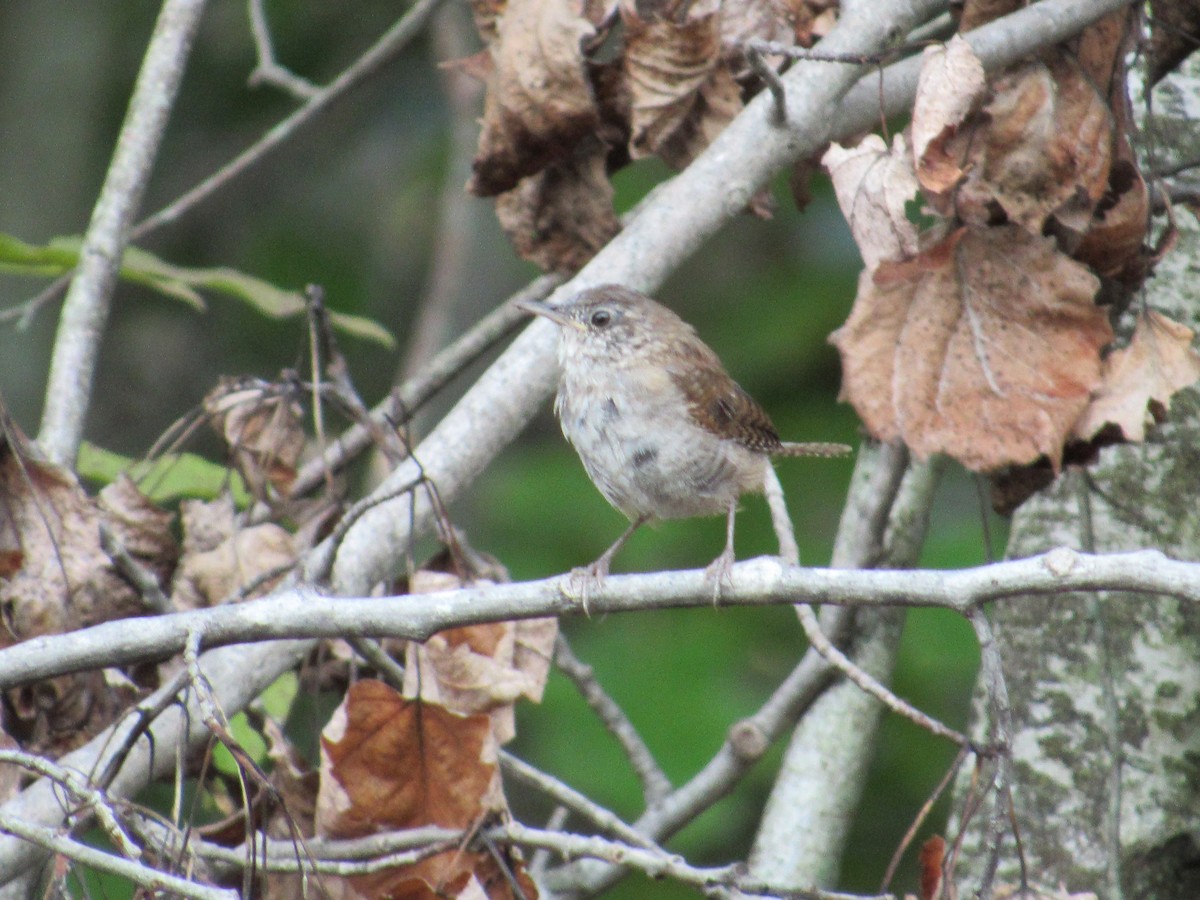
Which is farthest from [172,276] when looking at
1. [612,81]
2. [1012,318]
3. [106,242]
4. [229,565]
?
[1012,318]

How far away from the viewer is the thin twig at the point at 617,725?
4.12 m

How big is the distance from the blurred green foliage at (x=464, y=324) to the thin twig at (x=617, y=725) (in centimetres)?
98

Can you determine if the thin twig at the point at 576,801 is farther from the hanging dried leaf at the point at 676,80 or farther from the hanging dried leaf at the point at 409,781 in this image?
the hanging dried leaf at the point at 676,80

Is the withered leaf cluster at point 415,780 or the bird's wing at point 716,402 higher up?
the bird's wing at point 716,402

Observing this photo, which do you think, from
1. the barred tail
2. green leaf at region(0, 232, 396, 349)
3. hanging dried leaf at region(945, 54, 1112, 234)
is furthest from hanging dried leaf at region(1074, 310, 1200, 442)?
green leaf at region(0, 232, 396, 349)

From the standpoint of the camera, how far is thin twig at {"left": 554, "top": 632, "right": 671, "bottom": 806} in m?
4.12

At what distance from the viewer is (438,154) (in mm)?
8383

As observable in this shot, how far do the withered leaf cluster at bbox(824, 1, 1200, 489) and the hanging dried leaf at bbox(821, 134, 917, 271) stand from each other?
0.20 metres

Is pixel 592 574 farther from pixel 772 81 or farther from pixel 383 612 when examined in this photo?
pixel 772 81

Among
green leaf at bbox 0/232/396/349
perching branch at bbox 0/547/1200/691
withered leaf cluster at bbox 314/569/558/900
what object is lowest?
withered leaf cluster at bbox 314/569/558/900

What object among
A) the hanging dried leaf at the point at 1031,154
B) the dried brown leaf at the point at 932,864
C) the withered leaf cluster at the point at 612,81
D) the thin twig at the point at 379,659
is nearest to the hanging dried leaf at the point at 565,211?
the withered leaf cluster at the point at 612,81

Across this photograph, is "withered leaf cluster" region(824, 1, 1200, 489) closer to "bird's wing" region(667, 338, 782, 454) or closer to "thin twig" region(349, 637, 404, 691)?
"bird's wing" region(667, 338, 782, 454)

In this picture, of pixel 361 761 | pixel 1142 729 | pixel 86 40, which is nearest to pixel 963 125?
pixel 1142 729

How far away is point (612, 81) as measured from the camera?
3795mm
